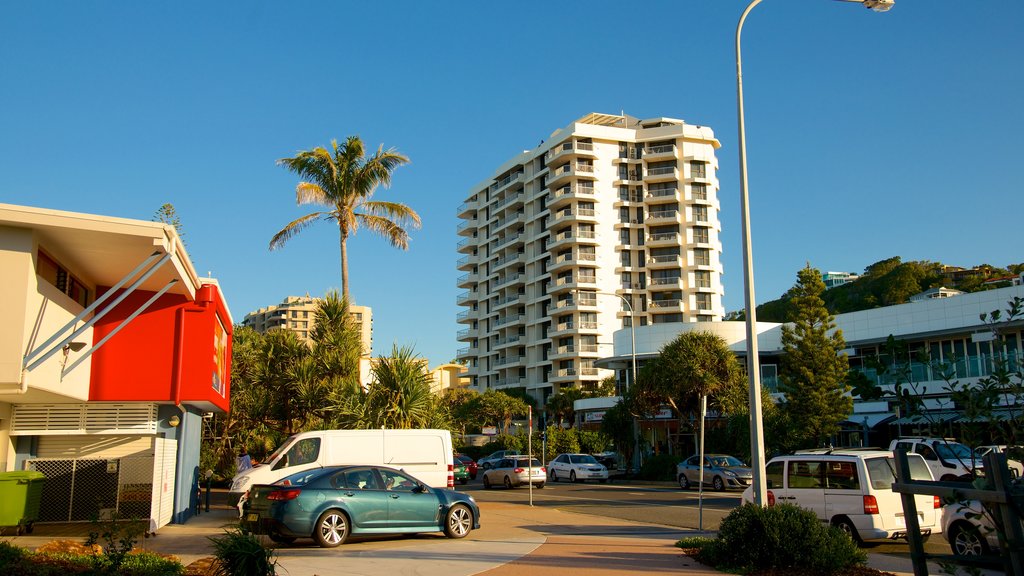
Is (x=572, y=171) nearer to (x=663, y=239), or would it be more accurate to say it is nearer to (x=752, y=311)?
(x=663, y=239)

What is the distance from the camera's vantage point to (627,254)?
3757 inches

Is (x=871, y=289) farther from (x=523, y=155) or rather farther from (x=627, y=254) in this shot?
(x=523, y=155)

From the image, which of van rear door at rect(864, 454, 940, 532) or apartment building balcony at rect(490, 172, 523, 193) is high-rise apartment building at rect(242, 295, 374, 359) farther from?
van rear door at rect(864, 454, 940, 532)

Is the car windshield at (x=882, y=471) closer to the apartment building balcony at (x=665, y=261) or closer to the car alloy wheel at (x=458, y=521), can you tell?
the car alloy wheel at (x=458, y=521)

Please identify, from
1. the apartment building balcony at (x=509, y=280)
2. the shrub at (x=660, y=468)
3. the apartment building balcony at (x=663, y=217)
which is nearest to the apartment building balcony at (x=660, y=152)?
the apartment building balcony at (x=663, y=217)

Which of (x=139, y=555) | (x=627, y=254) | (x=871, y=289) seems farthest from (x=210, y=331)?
(x=871, y=289)

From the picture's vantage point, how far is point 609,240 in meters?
94.4

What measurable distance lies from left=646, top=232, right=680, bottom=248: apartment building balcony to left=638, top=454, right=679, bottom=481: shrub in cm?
5239

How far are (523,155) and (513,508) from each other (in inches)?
3172

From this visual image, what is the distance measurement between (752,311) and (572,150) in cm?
7955

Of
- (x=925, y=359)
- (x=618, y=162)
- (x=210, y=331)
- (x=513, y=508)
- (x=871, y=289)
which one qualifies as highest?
(x=618, y=162)

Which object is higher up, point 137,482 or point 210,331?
point 210,331

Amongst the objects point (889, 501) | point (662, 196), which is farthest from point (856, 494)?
point (662, 196)

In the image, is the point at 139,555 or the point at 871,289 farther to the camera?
the point at 871,289
